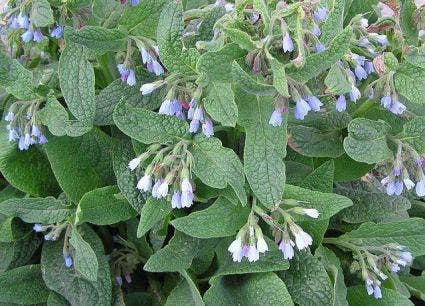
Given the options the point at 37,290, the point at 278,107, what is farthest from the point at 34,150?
the point at 278,107

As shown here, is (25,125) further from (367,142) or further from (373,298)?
(373,298)

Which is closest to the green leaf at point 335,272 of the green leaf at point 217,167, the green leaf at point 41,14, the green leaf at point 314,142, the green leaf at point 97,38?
the green leaf at point 314,142

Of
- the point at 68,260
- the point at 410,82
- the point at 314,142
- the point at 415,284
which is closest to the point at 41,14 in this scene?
the point at 68,260

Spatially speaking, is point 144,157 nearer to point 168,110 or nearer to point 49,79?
point 168,110

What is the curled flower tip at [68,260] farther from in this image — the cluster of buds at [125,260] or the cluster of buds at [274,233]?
the cluster of buds at [274,233]

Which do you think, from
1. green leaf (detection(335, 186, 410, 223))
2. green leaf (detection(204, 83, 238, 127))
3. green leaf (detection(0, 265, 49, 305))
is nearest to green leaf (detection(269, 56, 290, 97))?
green leaf (detection(204, 83, 238, 127))
